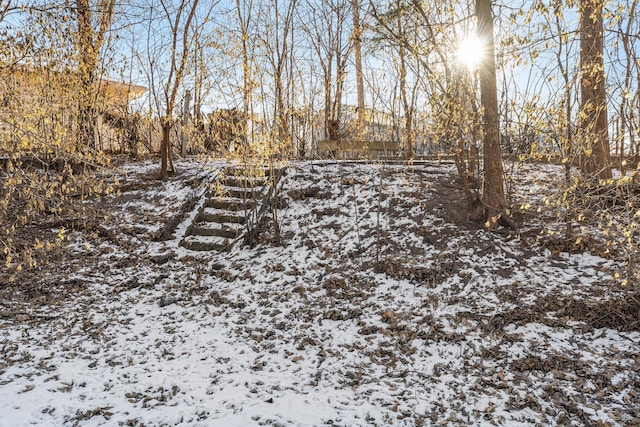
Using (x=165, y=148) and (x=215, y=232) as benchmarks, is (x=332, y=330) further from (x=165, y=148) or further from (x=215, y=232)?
(x=165, y=148)

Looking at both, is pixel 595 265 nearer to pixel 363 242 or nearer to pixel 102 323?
pixel 363 242

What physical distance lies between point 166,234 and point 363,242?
133 inches

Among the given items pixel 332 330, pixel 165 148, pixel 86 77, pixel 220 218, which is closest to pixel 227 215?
pixel 220 218

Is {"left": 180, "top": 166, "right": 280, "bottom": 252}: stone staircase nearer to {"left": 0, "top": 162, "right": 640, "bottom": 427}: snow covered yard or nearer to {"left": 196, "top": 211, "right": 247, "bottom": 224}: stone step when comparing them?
{"left": 196, "top": 211, "right": 247, "bottom": 224}: stone step

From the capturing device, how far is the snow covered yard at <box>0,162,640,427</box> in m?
Answer: 3.15

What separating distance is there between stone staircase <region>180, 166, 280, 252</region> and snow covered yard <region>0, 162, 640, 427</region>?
1.18ft

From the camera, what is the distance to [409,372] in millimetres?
3596

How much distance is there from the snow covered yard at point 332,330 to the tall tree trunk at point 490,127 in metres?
0.44

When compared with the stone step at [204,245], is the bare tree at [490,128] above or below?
above

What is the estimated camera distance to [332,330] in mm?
4355

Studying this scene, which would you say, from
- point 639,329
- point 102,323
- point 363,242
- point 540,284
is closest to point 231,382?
point 102,323

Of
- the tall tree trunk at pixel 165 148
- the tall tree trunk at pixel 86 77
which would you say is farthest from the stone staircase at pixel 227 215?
the tall tree trunk at pixel 86 77

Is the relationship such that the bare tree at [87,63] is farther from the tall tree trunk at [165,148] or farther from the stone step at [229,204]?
the stone step at [229,204]

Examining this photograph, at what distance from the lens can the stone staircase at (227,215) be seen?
647cm
